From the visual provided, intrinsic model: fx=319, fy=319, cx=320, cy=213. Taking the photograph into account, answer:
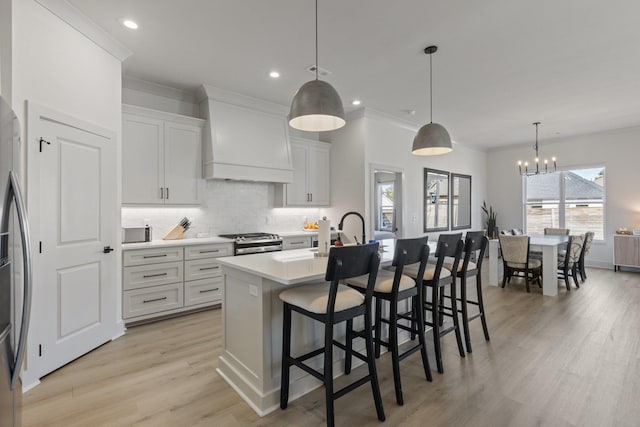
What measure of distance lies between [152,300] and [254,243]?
4.47ft

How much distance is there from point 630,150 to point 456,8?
6443mm

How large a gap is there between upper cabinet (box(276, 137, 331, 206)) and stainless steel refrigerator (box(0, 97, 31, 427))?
3.89 metres

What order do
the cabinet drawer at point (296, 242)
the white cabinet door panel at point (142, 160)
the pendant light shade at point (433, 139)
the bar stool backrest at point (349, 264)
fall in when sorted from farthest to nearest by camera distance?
the cabinet drawer at point (296, 242)
the white cabinet door panel at point (142, 160)
the pendant light shade at point (433, 139)
the bar stool backrest at point (349, 264)

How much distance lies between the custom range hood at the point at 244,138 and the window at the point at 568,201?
6412 mm

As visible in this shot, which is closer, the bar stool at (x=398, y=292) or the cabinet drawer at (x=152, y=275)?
the bar stool at (x=398, y=292)

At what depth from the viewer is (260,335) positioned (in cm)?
211

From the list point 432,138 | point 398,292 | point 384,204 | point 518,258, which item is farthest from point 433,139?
point 384,204

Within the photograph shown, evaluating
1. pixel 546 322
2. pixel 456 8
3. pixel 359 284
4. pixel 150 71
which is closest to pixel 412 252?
pixel 359 284

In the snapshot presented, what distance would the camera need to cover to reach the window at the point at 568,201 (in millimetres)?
6953

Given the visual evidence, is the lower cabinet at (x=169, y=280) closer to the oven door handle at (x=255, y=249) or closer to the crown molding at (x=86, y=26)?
the oven door handle at (x=255, y=249)

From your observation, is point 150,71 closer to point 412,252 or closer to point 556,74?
point 412,252

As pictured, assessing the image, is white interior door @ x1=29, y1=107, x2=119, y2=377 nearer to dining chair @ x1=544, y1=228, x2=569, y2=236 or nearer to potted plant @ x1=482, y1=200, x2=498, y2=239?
dining chair @ x1=544, y1=228, x2=569, y2=236

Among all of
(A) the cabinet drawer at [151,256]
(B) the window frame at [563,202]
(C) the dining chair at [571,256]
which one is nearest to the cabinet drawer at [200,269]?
(A) the cabinet drawer at [151,256]

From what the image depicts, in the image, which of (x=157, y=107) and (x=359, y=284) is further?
(x=157, y=107)
